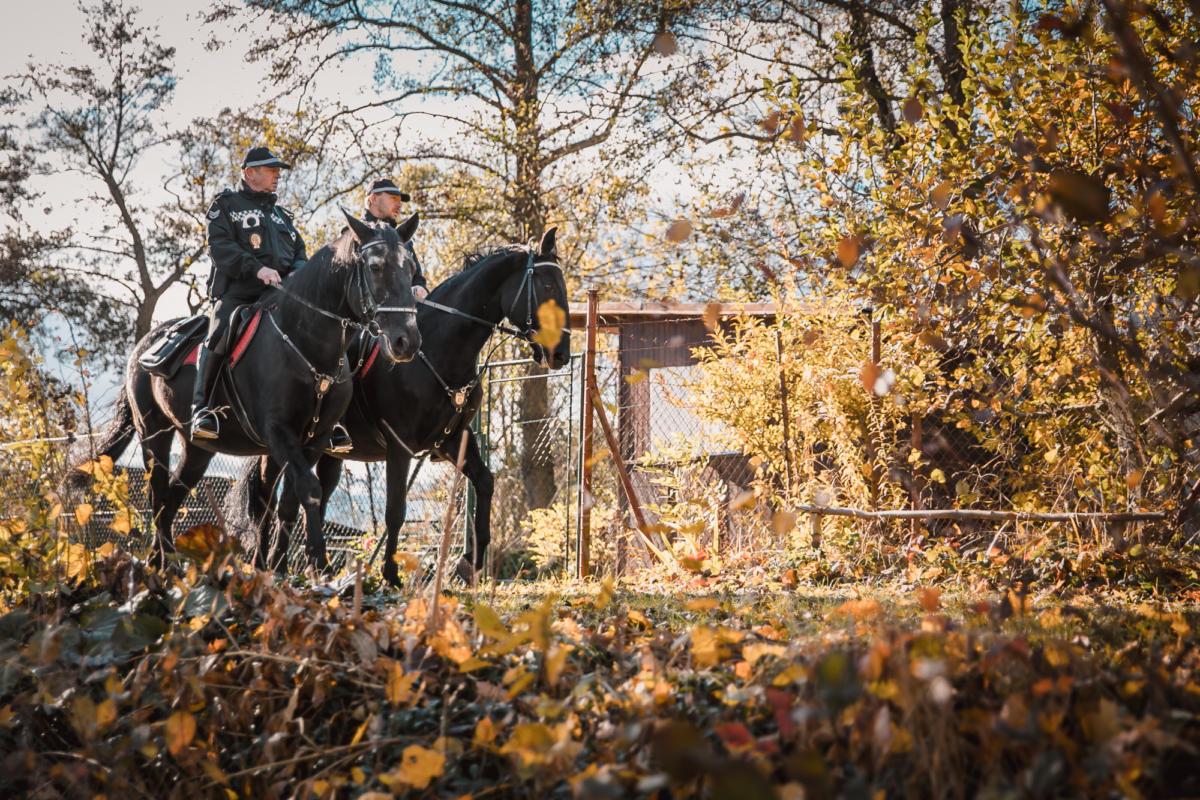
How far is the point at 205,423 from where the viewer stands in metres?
7.52

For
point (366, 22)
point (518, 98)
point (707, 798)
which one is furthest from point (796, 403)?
point (366, 22)

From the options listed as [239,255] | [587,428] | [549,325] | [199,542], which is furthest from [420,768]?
[587,428]

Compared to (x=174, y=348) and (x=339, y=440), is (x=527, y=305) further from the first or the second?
(x=174, y=348)

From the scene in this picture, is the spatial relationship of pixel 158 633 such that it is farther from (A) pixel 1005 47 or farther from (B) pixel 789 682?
(A) pixel 1005 47

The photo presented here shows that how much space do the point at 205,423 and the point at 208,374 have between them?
13.4 inches

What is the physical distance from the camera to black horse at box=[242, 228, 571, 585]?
7855 mm

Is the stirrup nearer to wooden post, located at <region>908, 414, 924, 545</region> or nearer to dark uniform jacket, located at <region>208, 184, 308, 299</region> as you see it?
dark uniform jacket, located at <region>208, 184, 308, 299</region>

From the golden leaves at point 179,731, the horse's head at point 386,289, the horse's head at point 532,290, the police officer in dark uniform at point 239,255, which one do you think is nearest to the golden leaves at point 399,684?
the golden leaves at point 179,731

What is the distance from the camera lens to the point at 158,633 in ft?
12.6

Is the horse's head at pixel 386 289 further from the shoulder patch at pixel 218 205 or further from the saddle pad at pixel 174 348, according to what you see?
the saddle pad at pixel 174 348

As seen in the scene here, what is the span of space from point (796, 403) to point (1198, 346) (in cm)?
366

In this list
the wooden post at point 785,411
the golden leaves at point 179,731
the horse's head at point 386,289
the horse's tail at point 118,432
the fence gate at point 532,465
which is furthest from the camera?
the horse's tail at point 118,432

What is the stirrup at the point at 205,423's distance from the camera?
Result: 7516 mm

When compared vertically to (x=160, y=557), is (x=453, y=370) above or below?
above
